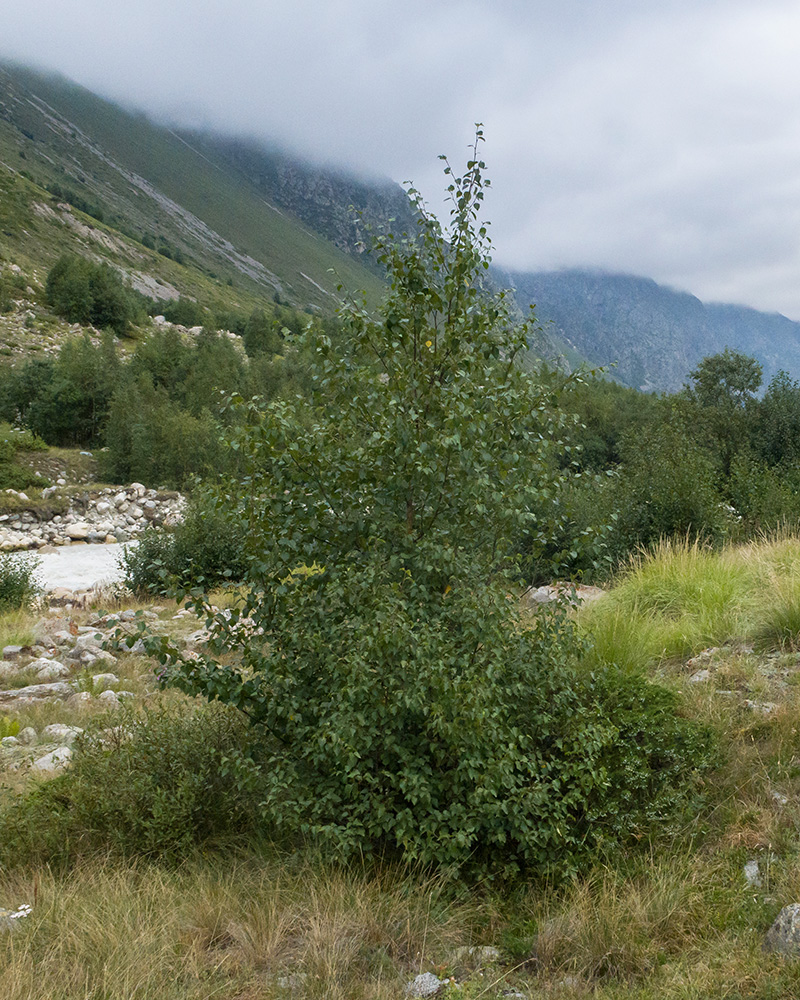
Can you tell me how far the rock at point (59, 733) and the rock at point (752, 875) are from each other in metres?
5.82

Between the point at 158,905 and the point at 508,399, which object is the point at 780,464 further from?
the point at 158,905

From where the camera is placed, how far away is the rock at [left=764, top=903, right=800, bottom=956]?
124 inches

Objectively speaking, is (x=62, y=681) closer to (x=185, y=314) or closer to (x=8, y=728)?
(x=8, y=728)

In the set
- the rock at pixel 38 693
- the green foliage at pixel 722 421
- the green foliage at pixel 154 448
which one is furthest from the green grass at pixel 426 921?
the green foliage at pixel 154 448

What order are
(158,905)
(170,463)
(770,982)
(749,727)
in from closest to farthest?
(770,982) → (158,905) → (749,727) → (170,463)

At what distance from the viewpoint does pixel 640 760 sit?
4578 mm

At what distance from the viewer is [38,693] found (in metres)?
8.78

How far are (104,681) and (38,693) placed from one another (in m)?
0.79

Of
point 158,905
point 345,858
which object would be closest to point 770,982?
point 345,858

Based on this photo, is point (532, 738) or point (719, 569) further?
point (719, 569)

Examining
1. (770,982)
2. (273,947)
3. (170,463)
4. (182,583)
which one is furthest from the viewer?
(170,463)

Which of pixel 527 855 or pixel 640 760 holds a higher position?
pixel 640 760

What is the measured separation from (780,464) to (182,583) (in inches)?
802

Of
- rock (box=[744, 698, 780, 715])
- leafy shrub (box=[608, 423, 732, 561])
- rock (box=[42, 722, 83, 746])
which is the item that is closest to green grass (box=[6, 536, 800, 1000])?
rock (box=[744, 698, 780, 715])
